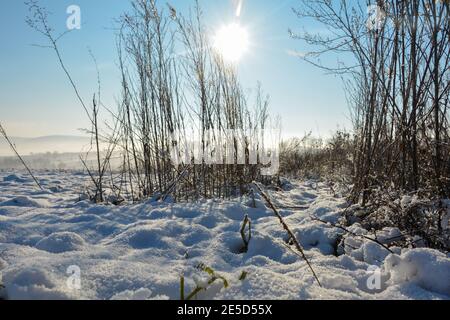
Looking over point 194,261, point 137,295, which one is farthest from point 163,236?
point 137,295

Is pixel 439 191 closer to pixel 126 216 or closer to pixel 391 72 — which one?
pixel 391 72

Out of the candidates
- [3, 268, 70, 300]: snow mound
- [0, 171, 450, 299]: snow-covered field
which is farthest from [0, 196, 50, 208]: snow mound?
[3, 268, 70, 300]: snow mound

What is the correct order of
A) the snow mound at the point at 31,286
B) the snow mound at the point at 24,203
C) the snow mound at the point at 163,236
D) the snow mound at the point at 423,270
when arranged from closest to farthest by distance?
the snow mound at the point at 31,286 < the snow mound at the point at 423,270 < the snow mound at the point at 163,236 < the snow mound at the point at 24,203

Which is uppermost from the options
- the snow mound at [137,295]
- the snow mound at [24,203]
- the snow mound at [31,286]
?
the snow mound at [24,203]

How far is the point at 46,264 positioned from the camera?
3.36ft

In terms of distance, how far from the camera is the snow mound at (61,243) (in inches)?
51.8

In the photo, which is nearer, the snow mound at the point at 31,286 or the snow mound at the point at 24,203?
the snow mound at the point at 31,286

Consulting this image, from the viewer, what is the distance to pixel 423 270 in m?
0.96

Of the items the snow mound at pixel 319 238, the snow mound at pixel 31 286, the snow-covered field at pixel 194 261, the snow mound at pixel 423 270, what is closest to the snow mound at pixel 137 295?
the snow-covered field at pixel 194 261

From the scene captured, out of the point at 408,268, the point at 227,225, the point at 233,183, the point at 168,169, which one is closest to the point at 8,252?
the point at 227,225

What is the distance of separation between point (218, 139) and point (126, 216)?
50.5 inches

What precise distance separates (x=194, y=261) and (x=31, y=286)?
0.54m

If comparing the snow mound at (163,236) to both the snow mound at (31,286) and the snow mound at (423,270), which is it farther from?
the snow mound at (423,270)

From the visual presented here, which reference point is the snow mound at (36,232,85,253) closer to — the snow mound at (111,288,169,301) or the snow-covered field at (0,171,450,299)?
the snow-covered field at (0,171,450,299)
